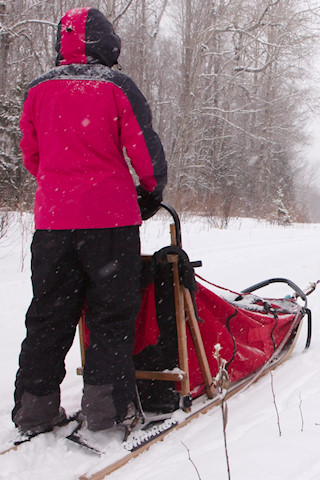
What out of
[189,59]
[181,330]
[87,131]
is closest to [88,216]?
[87,131]

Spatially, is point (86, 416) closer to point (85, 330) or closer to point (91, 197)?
point (85, 330)

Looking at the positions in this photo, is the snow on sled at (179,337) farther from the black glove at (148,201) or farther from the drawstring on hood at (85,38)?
the drawstring on hood at (85,38)

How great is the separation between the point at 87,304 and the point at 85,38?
115 cm

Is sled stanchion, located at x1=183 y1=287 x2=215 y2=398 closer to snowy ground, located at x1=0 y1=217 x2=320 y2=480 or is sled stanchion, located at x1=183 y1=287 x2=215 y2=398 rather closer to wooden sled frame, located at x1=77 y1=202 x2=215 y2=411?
wooden sled frame, located at x1=77 y1=202 x2=215 y2=411

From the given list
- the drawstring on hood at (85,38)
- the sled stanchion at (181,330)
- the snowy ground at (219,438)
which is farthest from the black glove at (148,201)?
the snowy ground at (219,438)

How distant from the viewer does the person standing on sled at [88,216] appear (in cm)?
190

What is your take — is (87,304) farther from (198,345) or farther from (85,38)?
(85,38)

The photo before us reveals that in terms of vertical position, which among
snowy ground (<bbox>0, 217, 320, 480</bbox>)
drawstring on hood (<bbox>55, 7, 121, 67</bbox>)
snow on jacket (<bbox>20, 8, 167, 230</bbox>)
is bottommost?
snowy ground (<bbox>0, 217, 320, 480</bbox>)

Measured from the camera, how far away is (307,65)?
16000mm

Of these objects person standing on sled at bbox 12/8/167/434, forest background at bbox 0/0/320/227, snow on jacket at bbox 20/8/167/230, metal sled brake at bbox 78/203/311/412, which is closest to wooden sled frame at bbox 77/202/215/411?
metal sled brake at bbox 78/203/311/412

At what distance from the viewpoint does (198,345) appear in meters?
2.27

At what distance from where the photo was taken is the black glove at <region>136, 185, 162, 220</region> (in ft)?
6.88

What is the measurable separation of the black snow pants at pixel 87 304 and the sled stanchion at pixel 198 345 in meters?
0.30

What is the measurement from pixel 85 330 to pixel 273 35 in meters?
16.3
